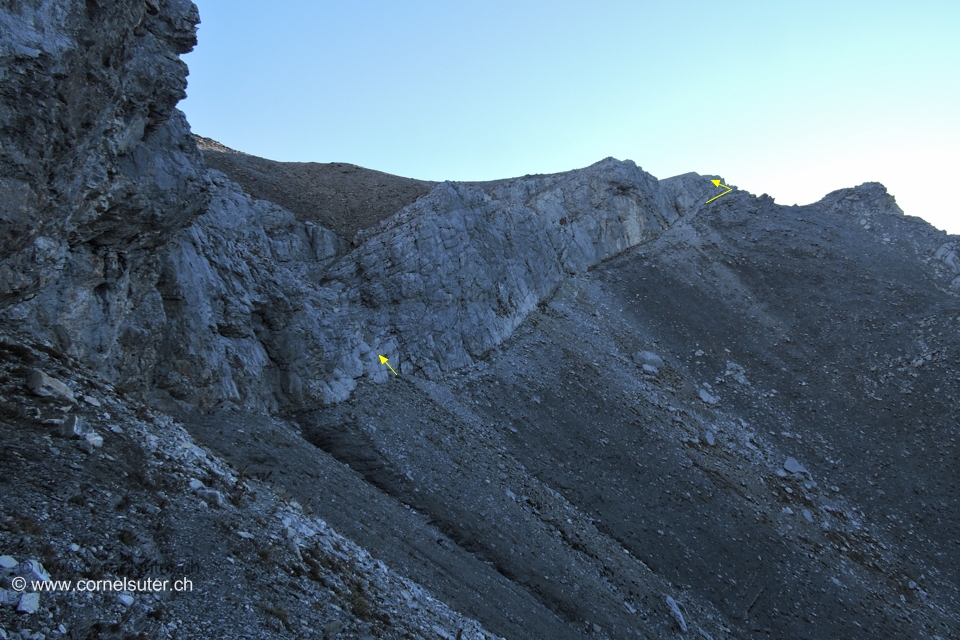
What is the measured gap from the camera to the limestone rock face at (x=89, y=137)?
34.2ft

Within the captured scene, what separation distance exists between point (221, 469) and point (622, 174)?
138 feet

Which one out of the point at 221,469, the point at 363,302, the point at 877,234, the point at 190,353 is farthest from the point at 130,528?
the point at 877,234

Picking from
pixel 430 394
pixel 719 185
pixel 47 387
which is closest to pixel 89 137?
pixel 47 387

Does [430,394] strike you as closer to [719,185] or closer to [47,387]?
[47,387]

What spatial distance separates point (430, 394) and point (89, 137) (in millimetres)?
17393

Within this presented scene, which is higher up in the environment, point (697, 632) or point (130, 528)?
point (130, 528)

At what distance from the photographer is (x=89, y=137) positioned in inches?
495

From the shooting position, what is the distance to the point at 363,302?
30172mm

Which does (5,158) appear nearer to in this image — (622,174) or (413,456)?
(413,456)

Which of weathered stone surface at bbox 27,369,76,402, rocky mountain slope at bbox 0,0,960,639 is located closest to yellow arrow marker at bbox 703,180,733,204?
rocky mountain slope at bbox 0,0,960,639

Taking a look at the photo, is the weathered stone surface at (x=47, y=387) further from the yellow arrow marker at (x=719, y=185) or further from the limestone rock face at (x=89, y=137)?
the yellow arrow marker at (x=719, y=185)

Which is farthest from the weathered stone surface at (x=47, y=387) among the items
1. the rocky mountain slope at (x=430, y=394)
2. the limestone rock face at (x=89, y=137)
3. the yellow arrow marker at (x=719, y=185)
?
the yellow arrow marker at (x=719, y=185)

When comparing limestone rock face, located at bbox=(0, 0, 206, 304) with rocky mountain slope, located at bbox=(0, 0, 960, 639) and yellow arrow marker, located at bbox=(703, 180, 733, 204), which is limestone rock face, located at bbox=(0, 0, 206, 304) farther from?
yellow arrow marker, located at bbox=(703, 180, 733, 204)

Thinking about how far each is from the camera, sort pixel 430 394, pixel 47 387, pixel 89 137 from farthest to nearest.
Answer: pixel 430 394 < pixel 89 137 < pixel 47 387
